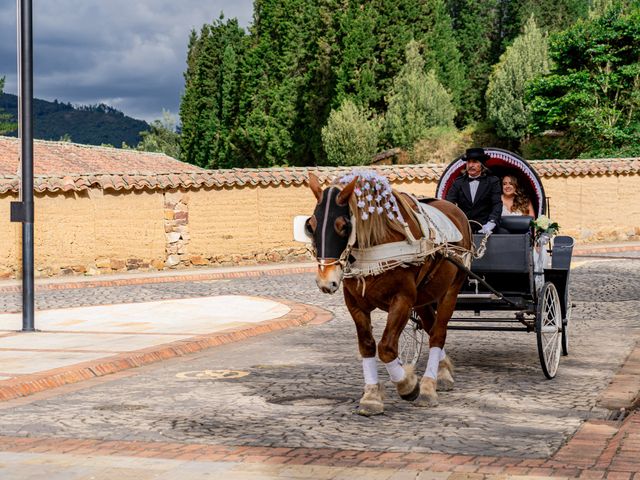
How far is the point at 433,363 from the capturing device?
861 centimetres

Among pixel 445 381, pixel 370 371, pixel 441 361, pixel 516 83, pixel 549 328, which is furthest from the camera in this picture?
pixel 516 83

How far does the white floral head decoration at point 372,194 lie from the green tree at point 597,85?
36235mm

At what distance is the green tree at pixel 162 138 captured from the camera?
104 metres

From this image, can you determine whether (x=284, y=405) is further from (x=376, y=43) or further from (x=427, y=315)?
(x=376, y=43)

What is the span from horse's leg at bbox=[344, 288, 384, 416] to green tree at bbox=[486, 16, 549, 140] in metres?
45.5

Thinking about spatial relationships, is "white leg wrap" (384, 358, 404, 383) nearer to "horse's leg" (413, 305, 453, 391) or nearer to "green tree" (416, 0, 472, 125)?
"horse's leg" (413, 305, 453, 391)

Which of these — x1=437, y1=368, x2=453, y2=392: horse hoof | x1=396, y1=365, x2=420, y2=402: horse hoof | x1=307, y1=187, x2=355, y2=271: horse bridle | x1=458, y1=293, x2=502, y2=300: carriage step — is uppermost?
x1=307, y1=187, x2=355, y2=271: horse bridle

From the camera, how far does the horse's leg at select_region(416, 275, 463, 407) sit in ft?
27.3

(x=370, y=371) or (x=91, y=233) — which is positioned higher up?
(x=91, y=233)

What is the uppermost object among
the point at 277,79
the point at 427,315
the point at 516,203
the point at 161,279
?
the point at 277,79

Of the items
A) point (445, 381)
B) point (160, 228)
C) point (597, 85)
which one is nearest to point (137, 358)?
point (445, 381)

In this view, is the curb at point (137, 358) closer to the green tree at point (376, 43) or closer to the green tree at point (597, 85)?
the green tree at point (597, 85)

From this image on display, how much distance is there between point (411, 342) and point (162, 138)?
98786mm

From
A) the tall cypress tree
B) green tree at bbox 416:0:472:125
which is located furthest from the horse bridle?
the tall cypress tree
